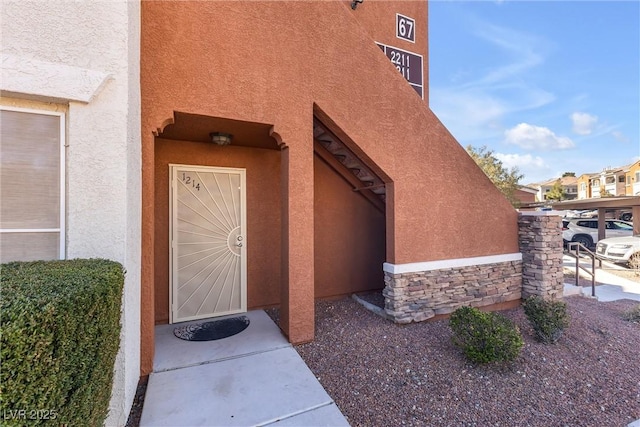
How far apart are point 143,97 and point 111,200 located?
1464 millimetres

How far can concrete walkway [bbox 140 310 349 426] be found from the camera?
2.61m

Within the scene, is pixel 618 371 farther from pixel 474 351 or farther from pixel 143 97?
pixel 143 97

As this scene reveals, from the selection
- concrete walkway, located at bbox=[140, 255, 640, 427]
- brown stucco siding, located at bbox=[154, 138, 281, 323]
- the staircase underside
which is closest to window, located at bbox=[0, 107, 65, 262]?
concrete walkway, located at bbox=[140, 255, 640, 427]

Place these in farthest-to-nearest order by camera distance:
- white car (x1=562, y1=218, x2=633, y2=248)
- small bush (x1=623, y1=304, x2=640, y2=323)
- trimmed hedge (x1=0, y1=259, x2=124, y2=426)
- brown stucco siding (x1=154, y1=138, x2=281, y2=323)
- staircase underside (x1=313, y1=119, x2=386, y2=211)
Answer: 1. white car (x1=562, y1=218, x2=633, y2=248)
2. small bush (x1=623, y1=304, x2=640, y2=323)
3. staircase underside (x1=313, y1=119, x2=386, y2=211)
4. brown stucco siding (x1=154, y1=138, x2=281, y2=323)
5. trimmed hedge (x1=0, y1=259, x2=124, y2=426)

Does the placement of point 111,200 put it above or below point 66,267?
above

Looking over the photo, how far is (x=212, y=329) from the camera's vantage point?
14.8ft

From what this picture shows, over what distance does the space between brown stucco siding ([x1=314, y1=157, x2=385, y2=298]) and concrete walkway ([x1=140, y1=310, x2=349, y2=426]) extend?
224cm

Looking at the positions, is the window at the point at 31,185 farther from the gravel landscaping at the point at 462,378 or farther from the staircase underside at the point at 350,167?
the staircase underside at the point at 350,167

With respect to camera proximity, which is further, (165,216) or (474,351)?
(165,216)

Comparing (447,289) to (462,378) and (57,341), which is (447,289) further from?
(57,341)

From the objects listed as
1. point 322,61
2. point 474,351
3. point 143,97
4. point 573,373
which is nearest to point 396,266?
point 474,351

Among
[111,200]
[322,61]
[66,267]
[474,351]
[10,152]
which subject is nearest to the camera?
[66,267]

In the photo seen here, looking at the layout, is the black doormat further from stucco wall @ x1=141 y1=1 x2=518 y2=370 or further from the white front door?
stucco wall @ x1=141 y1=1 x2=518 y2=370

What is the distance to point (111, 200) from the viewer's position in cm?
249
